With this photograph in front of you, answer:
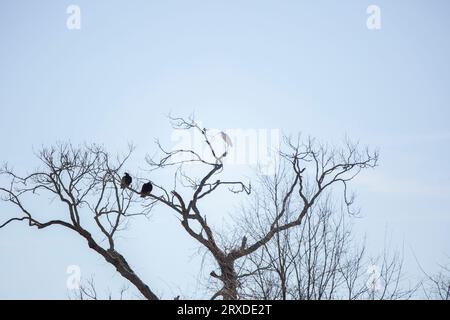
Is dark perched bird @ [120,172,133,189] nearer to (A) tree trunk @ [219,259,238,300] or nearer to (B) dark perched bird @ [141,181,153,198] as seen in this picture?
(B) dark perched bird @ [141,181,153,198]

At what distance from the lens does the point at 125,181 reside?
1454 cm

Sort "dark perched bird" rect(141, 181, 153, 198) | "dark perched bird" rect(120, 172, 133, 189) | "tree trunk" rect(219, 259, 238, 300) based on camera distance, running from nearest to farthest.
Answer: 1. "tree trunk" rect(219, 259, 238, 300)
2. "dark perched bird" rect(141, 181, 153, 198)
3. "dark perched bird" rect(120, 172, 133, 189)

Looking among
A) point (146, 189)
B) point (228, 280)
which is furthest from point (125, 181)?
point (228, 280)

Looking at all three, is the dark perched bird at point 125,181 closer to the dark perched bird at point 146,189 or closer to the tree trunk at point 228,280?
the dark perched bird at point 146,189

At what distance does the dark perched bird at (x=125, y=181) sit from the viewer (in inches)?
571

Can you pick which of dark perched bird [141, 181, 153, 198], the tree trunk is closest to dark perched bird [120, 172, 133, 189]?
dark perched bird [141, 181, 153, 198]

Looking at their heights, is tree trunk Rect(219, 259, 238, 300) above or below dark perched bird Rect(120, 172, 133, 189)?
below

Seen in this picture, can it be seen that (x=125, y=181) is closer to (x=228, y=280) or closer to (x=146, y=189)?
(x=146, y=189)

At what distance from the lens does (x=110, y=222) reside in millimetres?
14594

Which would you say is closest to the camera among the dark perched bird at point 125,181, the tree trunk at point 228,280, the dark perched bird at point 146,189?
the tree trunk at point 228,280

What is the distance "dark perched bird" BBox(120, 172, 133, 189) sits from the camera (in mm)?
14492

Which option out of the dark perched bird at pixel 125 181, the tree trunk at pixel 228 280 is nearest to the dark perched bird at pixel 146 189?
the dark perched bird at pixel 125 181

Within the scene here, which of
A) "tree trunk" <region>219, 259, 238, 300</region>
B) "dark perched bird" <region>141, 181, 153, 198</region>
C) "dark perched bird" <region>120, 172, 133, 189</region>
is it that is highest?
"dark perched bird" <region>120, 172, 133, 189</region>

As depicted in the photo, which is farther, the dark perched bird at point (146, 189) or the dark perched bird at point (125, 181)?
→ the dark perched bird at point (125, 181)
